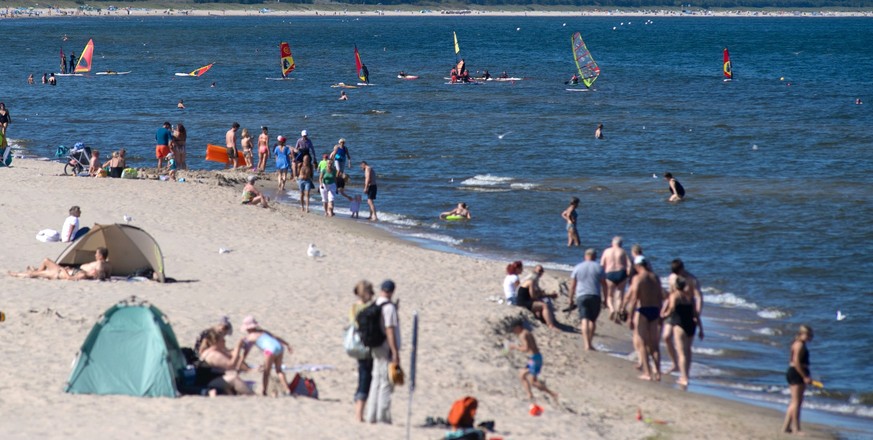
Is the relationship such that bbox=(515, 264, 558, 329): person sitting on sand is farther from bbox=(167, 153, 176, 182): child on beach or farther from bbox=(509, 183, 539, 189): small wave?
bbox=(167, 153, 176, 182): child on beach

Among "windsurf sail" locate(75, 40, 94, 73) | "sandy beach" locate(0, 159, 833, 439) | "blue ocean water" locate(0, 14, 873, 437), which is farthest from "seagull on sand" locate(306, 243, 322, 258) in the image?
"windsurf sail" locate(75, 40, 94, 73)

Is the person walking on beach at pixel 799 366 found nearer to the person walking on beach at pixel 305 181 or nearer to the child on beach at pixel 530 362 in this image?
the child on beach at pixel 530 362

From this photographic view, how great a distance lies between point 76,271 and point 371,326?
7324 mm

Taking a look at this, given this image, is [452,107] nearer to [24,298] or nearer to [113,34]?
[24,298]

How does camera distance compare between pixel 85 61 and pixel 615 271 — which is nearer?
pixel 615 271

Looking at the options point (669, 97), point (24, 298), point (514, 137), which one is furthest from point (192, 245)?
point (669, 97)

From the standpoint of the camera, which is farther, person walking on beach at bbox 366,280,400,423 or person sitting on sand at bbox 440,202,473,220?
person sitting on sand at bbox 440,202,473,220

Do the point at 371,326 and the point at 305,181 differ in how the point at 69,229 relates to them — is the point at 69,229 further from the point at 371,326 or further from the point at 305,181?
the point at 371,326

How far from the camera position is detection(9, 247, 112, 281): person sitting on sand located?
1564 cm

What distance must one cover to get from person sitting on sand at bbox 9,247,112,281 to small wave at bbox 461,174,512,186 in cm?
1557

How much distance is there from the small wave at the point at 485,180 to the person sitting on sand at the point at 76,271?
1557cm

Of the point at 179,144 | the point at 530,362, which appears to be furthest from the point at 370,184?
the point at 530,362

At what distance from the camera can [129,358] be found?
11.3 metres

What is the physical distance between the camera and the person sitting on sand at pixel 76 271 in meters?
15.6
